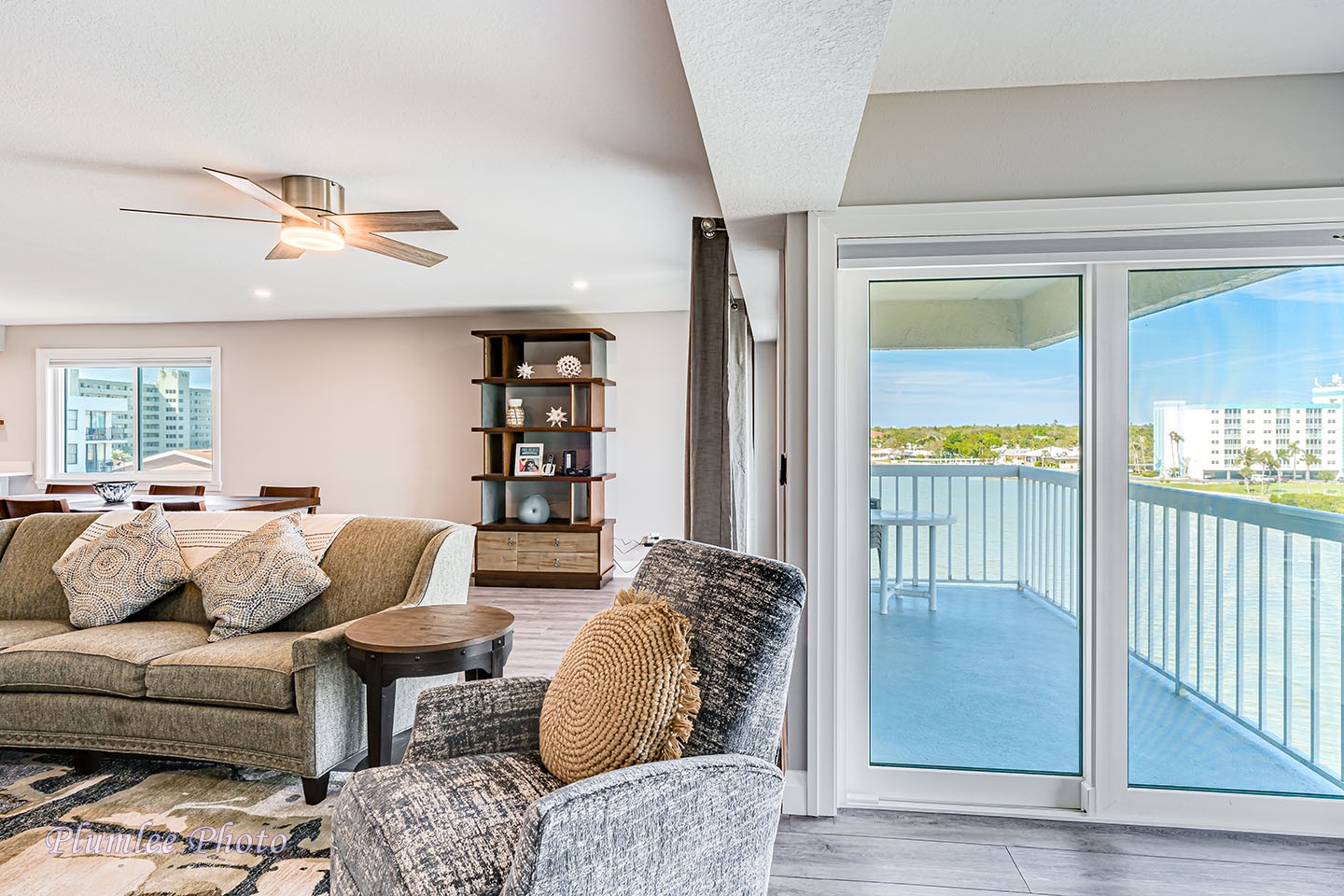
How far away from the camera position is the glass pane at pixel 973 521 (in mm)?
2324

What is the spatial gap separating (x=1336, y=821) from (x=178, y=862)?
10.9ft

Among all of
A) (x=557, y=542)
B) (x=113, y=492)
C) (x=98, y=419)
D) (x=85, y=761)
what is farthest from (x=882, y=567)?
(x=98, y=419)

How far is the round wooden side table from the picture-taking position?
2162 millimetres

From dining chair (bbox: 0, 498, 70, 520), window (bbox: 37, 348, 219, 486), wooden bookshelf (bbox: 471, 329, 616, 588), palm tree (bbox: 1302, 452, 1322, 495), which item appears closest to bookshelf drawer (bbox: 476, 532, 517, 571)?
wooden bookshelf (bbox: 471, 329, 616, 588)

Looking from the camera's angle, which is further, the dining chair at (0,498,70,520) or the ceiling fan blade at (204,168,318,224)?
the dining chair at (0,498,70,520)

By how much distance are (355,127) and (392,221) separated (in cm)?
50

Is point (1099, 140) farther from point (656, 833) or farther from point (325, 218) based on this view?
point (325, 218)

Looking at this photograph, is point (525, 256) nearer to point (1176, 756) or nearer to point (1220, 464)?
point (1220, 464)

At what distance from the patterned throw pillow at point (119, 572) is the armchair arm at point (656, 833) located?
251 cm

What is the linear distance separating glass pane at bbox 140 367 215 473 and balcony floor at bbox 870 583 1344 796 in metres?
6.81

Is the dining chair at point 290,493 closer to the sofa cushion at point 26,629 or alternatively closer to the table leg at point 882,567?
the sofa cushion at point 26,629

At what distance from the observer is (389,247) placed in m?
3.36

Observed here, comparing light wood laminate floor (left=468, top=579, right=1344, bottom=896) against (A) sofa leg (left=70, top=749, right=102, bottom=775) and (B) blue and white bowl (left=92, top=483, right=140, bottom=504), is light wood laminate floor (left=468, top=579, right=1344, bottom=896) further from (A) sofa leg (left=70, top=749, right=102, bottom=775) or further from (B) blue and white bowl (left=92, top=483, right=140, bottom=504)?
(B) blue and white bowl (left=92, top=483, right=140, bottom=504)

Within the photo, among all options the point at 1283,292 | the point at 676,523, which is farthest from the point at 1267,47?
the point at 676,523
